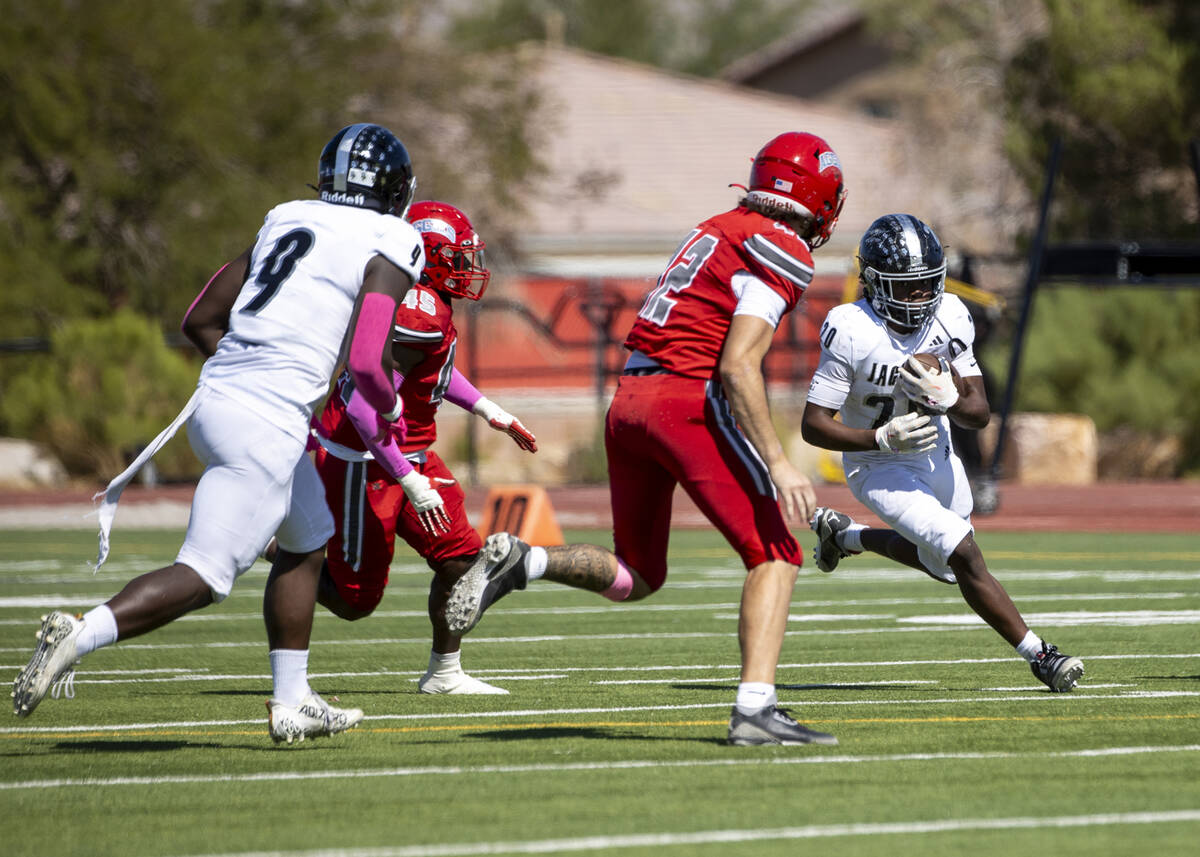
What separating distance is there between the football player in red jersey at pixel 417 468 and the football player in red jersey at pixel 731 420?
2.98ft

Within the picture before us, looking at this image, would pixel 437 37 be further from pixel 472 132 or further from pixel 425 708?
pixel 425 708

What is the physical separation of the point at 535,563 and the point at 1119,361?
20.9 metres

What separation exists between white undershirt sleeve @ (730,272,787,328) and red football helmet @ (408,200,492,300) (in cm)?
175

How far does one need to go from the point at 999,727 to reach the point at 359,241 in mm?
2834

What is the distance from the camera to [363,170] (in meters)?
6.36

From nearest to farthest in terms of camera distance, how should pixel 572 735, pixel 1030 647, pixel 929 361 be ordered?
pixel 572 735 < pixel 1030 647 < pixel 929 361

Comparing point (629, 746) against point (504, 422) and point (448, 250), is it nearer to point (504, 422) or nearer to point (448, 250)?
point (504, 422)

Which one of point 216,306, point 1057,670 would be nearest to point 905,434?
point 1057,670

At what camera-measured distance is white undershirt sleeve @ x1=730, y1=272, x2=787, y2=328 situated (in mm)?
6191

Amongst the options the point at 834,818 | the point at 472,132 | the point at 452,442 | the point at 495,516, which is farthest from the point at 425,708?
the point at 472,132

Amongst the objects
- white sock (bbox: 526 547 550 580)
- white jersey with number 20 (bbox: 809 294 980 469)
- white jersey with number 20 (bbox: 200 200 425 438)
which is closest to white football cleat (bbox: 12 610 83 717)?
white jersey with number 20 (bbox: 200 200 425 438)

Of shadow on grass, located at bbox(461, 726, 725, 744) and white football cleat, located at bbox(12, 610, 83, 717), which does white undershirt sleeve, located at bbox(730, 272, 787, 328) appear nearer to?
shadow on grass, located at bbox(461, 726, 725, 744)

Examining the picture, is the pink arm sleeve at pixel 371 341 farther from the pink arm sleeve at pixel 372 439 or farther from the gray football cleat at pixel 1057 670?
the gray football cleat at pixel 1057 670

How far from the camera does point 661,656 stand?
30.2 feet
